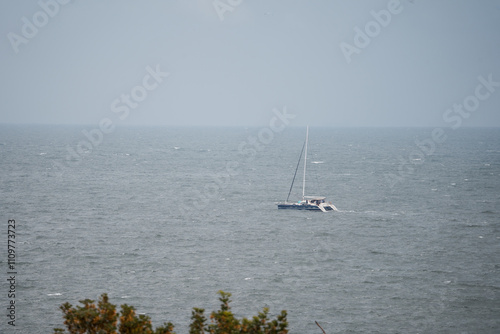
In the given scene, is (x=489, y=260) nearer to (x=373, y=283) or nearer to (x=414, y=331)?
(x=373, y=283)

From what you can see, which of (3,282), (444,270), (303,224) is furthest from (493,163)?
(3,282)

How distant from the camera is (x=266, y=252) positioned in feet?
214

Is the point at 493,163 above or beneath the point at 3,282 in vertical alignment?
above

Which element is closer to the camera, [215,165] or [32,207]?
[32,207]

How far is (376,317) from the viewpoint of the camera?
46562 mm

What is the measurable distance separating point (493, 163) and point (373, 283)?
14242 cm

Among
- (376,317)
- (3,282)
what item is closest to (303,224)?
(376,317)

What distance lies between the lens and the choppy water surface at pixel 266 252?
47.9 meters

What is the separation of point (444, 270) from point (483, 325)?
45.9 ft

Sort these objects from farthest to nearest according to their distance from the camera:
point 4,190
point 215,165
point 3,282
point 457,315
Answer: point 215,165 < point 4,190 < point 3,282 < point 457,315

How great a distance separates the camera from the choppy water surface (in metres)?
47.9

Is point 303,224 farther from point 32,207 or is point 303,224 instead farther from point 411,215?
point 32,207

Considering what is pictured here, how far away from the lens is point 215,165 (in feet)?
588

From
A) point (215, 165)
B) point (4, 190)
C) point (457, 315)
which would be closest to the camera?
point (457, 315)
